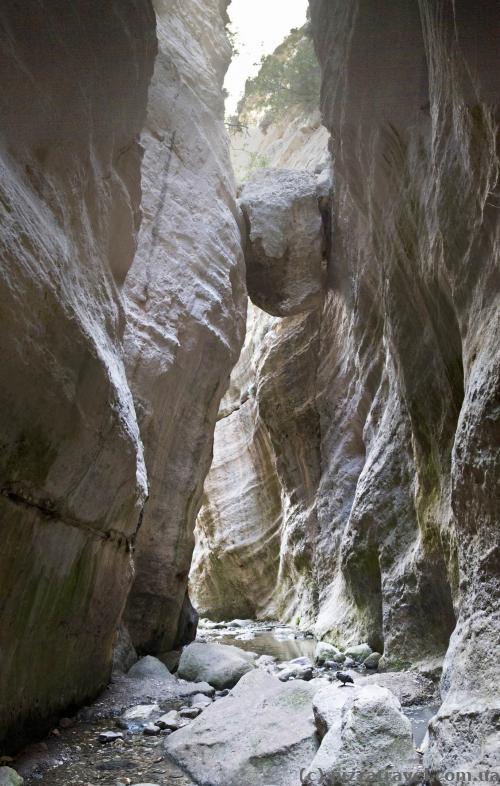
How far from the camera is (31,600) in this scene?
4.72 meters

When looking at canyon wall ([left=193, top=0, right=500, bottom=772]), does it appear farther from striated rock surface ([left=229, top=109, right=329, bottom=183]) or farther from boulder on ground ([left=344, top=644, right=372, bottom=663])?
striated rock surface ([left=229, top=109, right=329, bottom=183])

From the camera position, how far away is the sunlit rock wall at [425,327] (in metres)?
4.31

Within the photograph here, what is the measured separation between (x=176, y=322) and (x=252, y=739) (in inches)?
274

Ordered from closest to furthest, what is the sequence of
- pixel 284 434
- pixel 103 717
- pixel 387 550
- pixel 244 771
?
pixel 244 771 < pixel 103 717 < pixel 387 550 < pixel 284 434

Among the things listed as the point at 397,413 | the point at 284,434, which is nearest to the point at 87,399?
the point at 397,413

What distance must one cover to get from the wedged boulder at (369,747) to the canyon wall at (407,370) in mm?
168

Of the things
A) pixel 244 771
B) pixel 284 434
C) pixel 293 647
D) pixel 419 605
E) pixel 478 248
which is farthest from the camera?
pixel 284 434

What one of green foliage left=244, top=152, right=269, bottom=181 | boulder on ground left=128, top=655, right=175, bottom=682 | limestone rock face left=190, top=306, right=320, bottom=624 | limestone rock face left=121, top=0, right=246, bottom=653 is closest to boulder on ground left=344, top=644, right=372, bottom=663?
boulder on ground left=128, top=655, right=175, bottom=682

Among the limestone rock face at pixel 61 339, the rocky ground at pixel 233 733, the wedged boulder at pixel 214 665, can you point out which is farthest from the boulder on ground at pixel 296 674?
the limestone rock face at pixel 61 339

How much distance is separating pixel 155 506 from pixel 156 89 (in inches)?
294

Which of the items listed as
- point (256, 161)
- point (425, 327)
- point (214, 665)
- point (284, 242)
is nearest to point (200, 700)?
point (214, 665)

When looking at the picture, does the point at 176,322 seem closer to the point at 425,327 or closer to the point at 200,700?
the point at 425,327

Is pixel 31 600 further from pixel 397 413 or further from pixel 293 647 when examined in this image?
pixel 293 647

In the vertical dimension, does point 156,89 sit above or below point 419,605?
above
